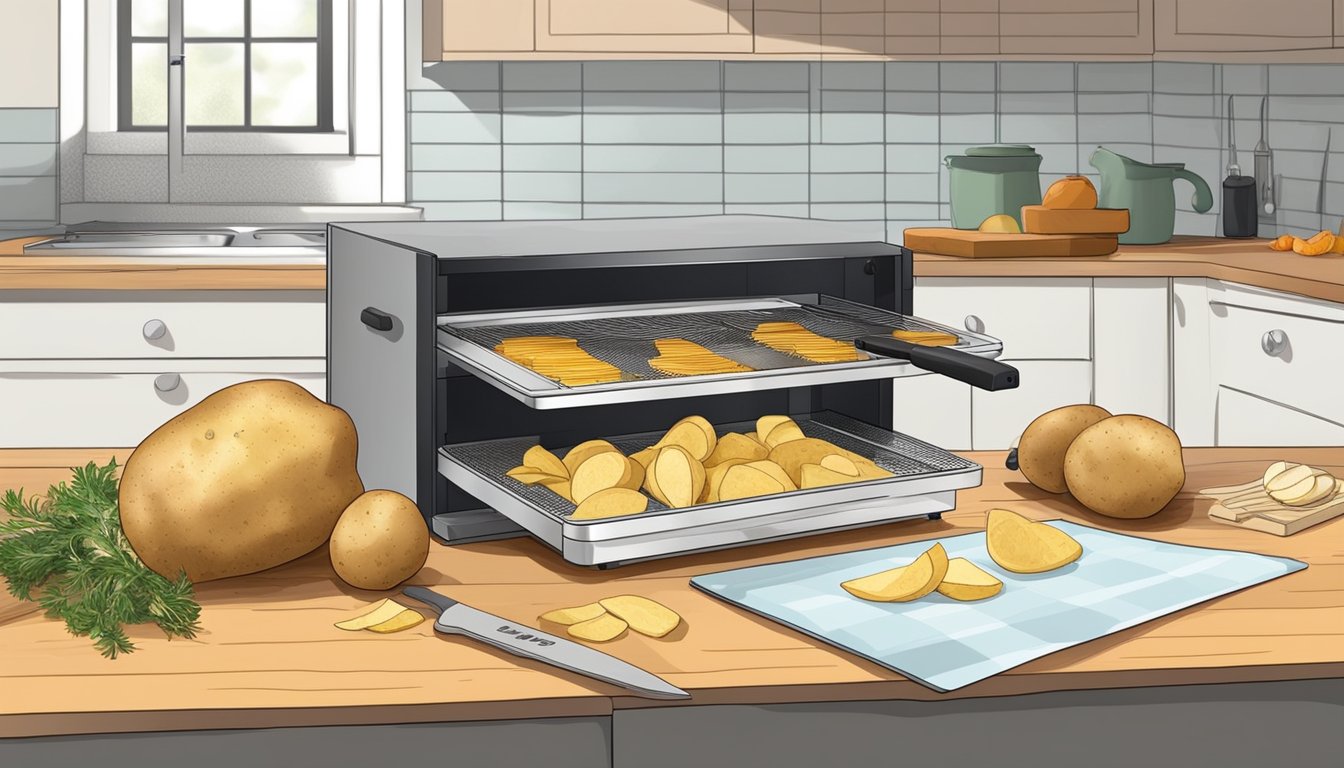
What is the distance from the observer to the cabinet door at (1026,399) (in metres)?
2.83

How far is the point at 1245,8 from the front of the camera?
3.00 meters

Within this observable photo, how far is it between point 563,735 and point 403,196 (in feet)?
9.38

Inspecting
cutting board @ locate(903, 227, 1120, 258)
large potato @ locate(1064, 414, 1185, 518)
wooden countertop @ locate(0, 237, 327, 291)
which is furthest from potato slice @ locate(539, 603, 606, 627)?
cutting board @ locate(903, 227, 1120, 258)

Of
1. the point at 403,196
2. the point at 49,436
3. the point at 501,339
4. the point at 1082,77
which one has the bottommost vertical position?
the point at 49,436

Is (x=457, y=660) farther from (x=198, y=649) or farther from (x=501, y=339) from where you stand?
(x=501, y=339)

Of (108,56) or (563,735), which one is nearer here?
(563,735)

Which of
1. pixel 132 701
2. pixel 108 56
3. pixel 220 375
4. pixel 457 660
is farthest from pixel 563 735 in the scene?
pixel 108 56

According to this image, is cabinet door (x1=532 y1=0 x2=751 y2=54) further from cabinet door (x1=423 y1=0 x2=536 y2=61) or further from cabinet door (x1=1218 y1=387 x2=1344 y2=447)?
cabinet door (x1=1218 y1=387 x2=1344 y2=447)

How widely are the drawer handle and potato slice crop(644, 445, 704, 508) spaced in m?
1.93

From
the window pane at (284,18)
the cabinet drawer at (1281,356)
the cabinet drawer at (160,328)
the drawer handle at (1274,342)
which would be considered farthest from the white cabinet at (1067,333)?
the window pane at (284,18)

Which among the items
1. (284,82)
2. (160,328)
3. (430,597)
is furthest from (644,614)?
(284,82)

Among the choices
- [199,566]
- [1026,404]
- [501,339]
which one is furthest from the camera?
[1026,404]

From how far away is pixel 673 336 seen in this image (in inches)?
43.8

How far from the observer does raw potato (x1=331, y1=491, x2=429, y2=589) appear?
855mm
